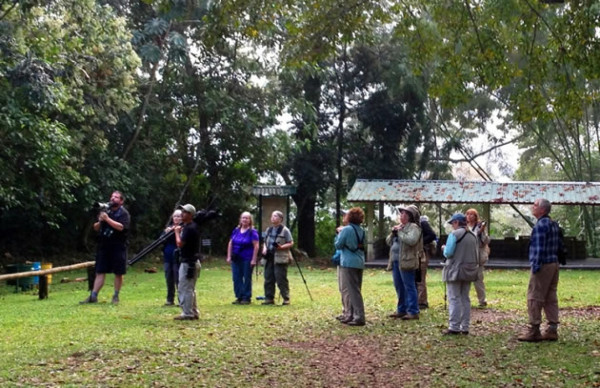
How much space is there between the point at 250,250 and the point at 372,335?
12.5ft

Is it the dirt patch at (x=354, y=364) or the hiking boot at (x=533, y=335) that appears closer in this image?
the dirt patch at (x=354, y=364)

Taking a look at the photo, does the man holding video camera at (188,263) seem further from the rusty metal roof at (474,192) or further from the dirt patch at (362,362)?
the rusty metal roof at (474,192)

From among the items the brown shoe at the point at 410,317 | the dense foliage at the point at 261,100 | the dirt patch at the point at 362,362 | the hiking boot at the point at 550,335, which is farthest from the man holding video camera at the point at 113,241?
the hiking boot at the point at 550,335

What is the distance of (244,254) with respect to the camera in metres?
13.3

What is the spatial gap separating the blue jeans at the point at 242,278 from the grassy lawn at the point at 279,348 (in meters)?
0.35

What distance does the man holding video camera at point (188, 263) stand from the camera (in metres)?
10.9

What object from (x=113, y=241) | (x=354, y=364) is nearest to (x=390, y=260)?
(x=354, y=364)

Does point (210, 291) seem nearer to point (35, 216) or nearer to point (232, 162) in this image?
point (35, 216)

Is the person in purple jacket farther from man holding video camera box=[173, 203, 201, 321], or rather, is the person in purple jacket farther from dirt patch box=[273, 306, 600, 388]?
dirt patch box=[273, 306, 600, 388]

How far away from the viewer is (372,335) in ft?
33.2

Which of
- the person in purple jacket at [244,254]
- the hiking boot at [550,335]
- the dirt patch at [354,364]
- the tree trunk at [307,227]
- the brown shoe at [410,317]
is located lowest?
the dirt patch at [354,364]

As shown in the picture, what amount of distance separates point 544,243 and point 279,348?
3280 mm

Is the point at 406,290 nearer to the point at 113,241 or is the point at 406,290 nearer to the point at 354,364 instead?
the point at 354,364

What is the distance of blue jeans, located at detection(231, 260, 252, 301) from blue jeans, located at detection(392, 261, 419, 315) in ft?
9.29
